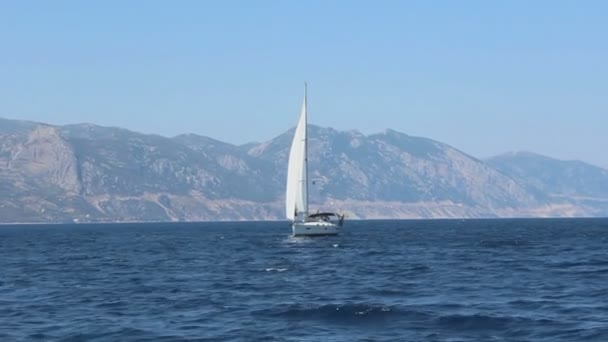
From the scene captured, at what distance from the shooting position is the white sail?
171125mm

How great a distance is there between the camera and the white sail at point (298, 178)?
171 metres

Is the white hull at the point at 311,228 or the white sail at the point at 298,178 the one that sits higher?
the white sail at the point at 298,178

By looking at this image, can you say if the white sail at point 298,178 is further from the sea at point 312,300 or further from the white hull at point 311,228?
the sea at point 312,300

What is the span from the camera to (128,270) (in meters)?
96.9

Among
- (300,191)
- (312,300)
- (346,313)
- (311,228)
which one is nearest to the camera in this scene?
(346,313)

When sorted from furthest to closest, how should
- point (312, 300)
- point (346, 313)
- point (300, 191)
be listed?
point (300, 191) < point (312, 300) < point (346, 313)

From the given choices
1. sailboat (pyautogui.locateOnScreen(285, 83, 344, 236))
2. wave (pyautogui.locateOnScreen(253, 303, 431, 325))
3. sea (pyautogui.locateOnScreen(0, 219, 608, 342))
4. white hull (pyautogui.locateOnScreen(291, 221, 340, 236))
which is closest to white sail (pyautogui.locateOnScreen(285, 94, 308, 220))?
sailboat (pyautogui.locateOnScreen(285, 83, 344, 236))

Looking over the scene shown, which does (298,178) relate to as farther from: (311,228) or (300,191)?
(311,228)

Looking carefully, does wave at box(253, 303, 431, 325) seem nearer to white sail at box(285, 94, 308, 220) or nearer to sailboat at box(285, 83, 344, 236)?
sailboat at box(285, 83, 344, 236)

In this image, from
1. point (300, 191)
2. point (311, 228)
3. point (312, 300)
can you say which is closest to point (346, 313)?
→ point (312, 300)

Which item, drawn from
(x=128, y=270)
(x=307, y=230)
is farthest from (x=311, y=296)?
(x=307, y=230)

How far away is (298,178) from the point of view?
17150 cm

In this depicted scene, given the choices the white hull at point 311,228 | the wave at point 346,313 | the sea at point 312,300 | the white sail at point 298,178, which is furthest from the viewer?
the white sail at point 298,178

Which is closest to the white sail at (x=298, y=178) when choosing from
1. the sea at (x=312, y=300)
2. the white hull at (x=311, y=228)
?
the white hull at (x=311, y=228)
